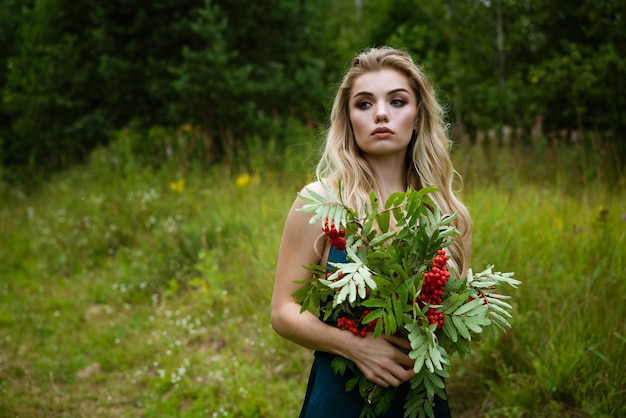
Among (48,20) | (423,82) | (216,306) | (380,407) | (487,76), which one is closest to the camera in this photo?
(380,407)

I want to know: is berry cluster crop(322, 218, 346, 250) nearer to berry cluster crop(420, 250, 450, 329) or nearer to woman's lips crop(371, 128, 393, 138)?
berry cluster crop(420, 250, 450, 329)

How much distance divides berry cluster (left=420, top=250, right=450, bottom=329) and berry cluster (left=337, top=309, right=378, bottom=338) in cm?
19

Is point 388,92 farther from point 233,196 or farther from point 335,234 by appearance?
point 233,196

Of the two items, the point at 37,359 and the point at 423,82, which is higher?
the point at 423,82

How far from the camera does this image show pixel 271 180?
6.59 m

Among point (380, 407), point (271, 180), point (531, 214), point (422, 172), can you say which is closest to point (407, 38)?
point (271, 180)

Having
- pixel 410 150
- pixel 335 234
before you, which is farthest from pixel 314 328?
pixel 410 150

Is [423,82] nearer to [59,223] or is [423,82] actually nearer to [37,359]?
[37,359]

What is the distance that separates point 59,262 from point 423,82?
5.43m

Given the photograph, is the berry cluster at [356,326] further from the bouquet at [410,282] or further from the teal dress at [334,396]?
the teal dress at [334,396]

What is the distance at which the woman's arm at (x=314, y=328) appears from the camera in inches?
66.7

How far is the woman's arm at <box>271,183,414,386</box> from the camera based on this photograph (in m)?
1.70

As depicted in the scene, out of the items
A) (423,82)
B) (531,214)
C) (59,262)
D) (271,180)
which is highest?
(423,82)

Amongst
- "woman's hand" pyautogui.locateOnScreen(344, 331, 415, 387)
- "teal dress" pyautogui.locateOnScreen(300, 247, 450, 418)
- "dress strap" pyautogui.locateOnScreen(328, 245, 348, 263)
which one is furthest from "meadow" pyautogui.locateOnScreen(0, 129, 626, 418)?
"woman's hand" pyautogui.locateOnScreen(344, 331, 415, 387)
